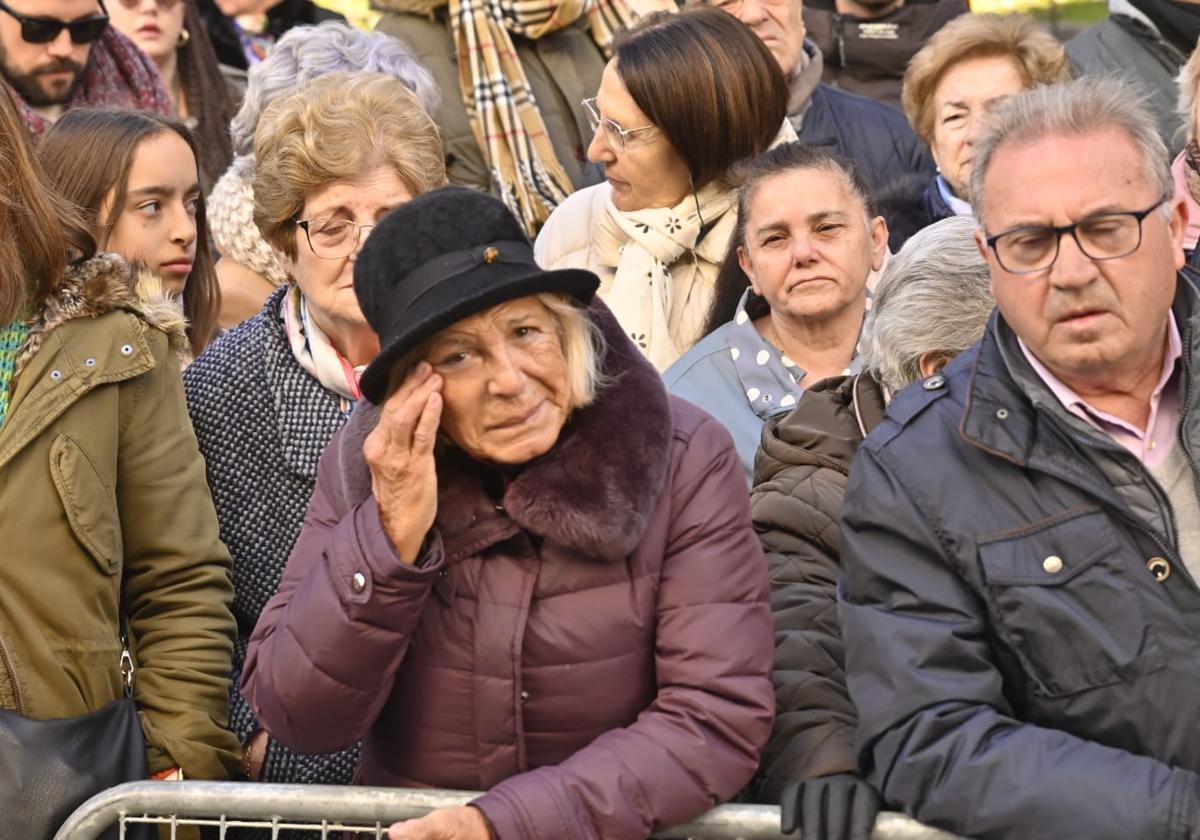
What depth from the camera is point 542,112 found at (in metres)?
7.07

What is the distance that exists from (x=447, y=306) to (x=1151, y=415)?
1.30 m

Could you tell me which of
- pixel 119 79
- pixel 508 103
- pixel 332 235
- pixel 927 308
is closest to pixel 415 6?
pixel 508 103

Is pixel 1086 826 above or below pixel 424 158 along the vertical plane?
below

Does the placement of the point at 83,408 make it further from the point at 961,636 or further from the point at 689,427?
the point at 961,636

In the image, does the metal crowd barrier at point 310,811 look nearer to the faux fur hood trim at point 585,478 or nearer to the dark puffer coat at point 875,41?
the faux fur hood trim at point 585,478

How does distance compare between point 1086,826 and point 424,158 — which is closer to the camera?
point 1086,826

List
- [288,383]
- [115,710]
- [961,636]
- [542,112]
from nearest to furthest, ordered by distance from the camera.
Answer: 1. [961,636]
2. [115,710]
3. [288,383]
4. [542,112]

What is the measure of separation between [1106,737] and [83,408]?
7.17ft

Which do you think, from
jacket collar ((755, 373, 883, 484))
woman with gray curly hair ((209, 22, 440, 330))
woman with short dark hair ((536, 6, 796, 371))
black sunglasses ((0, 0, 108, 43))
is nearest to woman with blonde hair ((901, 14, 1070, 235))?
woman with short dark hair ((536, 6, 796, 371))

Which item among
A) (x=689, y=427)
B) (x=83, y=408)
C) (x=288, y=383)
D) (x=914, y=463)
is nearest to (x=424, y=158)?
(x=288, y=383)

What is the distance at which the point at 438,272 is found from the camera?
3678mm

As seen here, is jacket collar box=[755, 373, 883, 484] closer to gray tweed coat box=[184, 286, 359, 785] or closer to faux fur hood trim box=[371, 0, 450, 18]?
gray tweed coat box=[184, 286, 359, 785]

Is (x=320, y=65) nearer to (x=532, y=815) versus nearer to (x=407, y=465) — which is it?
(x=407, y=465)

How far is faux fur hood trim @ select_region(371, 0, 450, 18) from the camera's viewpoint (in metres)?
7.00
